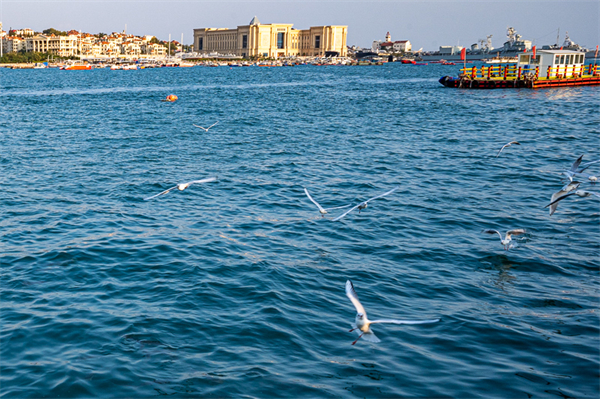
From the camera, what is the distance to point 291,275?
10.6 m

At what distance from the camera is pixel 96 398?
6887mm

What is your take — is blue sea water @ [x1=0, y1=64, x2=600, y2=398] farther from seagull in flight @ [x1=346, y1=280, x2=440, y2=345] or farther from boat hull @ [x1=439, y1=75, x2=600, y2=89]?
boat hull @ [x1=439, y1=75, x2=600, y2=89]

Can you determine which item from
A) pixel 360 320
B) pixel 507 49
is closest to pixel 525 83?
pixel 360 320

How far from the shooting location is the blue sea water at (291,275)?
7.40 m

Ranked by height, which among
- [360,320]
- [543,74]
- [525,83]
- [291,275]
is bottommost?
[291,275]

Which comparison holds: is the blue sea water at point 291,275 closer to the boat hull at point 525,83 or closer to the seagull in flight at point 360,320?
the seagull in flight at point 360,320

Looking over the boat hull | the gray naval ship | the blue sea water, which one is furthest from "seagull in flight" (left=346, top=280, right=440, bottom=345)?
the gray naval ship

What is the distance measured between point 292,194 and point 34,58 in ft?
662

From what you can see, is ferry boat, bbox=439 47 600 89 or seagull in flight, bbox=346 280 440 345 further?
ferry boat, bbox=439 47 600 89

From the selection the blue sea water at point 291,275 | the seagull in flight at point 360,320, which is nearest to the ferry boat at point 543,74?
the blue sea water at point 291,275

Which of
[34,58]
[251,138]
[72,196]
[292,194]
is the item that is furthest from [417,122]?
[34,58]

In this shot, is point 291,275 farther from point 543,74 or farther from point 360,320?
point 543,74

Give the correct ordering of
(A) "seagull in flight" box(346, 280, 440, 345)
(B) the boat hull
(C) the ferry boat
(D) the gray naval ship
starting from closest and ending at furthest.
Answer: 1. (A) "seagull in flight" box(346, 280, 440, 345)
2. (B) the boat hull
3. (C) the ferry boat
4. (D) the gray naval ship

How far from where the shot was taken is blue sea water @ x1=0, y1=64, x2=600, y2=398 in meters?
7.40
